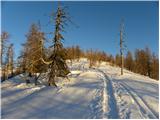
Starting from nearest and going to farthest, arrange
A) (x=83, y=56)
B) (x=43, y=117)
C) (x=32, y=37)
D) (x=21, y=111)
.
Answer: (x=43, y=117) → (x=21, y=111) → (x=32, y=37) → (x=83, y=56)

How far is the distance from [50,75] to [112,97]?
1355 cm

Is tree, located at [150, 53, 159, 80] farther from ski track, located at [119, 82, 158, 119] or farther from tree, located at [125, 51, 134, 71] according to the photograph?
ski track, located at [119, 82, 158, 119]

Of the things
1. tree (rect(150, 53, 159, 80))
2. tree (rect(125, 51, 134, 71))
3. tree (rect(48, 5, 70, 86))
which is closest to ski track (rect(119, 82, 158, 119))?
tree (rect(48, 5, 70, 86))

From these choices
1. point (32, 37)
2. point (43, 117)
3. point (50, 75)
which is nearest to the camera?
point (43, 117)

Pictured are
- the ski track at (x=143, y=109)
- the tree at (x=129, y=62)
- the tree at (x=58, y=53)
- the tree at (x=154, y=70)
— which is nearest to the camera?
the ski track at (x=143, y=109)

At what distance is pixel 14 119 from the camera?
1505 cm

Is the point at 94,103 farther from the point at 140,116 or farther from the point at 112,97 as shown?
the point at 140,116

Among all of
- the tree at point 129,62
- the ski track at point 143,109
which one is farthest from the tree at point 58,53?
the tree at point 129,62

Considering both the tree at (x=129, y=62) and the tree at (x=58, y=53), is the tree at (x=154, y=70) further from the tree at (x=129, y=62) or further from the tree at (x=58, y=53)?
the tree at (x=58, y=53)

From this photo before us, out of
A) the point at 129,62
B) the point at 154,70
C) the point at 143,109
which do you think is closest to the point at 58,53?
the point at 143,109

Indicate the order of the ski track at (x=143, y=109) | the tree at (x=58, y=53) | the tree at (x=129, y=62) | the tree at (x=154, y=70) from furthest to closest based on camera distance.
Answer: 1. the tree at (x=129, y=62)
2. the tree at (x=154, y=70)
3. the tree at (x=58, y=53)
4. the ski track at (x=143, y=109)

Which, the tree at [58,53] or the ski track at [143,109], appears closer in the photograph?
the ski track at [143,109]

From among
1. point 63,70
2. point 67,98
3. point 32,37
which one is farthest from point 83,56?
point 67,98

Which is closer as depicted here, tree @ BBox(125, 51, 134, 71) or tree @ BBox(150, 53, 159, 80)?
tree @ BBox(150, 53, 159, 80)
